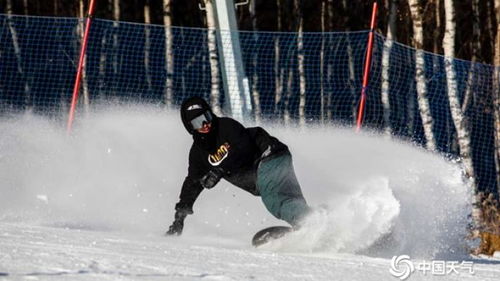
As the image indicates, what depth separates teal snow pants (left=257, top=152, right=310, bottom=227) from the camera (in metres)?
7.25

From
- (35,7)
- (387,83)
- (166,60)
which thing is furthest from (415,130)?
(35,7)

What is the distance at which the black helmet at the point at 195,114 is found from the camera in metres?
7.35

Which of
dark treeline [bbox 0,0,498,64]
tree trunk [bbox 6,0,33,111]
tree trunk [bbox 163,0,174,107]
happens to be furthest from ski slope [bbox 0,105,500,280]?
dark treeline [bbox 0,0,498,64]

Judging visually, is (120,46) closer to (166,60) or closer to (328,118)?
(166,60)

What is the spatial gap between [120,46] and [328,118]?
2.98 meters

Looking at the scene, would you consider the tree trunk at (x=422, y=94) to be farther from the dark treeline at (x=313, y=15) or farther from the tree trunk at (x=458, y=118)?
the dark treeline at (x=313, y=15)

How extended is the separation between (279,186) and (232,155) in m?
0.39

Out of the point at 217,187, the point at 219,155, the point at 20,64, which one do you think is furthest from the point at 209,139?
the point at 20,64

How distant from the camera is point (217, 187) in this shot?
1022 cm

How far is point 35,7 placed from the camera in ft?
95.1

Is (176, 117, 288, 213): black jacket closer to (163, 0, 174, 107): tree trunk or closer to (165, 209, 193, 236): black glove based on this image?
(165, 209, 193, 236): black glove

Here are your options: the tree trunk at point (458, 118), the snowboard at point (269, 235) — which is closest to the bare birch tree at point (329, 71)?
the tree trunk at point (458, 118)

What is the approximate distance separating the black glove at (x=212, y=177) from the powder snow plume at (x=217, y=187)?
41 cm

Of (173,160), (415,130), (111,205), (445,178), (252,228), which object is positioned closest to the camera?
(445,178)
